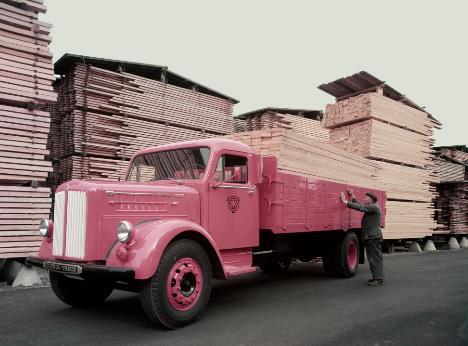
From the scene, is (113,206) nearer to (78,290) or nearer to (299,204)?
(78,290)

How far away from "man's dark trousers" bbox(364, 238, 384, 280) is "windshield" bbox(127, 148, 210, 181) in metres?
3.80

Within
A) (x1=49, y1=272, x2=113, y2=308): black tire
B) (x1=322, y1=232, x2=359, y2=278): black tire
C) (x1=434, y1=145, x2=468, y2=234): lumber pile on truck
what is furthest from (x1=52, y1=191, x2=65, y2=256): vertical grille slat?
(x1=434, y1=145, x2=468, y2=234): lumber pile on truck

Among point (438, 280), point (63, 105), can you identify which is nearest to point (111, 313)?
point (438, 280)

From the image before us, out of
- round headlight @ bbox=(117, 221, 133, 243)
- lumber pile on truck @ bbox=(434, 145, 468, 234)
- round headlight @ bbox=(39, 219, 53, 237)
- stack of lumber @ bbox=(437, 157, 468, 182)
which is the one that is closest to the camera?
round headlight @ bbox=(117, 221, 133, 243)

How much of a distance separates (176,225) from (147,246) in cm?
44

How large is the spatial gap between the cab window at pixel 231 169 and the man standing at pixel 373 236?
2.55m

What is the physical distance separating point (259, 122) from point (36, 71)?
11193 millimetres

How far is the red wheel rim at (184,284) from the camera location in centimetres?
457

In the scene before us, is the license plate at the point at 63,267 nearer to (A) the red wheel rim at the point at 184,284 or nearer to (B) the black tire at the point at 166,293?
(B) the black tire at the point at 166,293

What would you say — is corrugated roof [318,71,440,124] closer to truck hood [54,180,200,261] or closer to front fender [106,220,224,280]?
truck hood [54,180,200,261]

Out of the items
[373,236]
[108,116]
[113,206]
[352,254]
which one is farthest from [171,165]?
[108,116]

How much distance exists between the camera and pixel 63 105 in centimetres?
1199

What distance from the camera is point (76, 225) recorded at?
186 inches

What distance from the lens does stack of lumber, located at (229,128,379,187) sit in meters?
7.15
